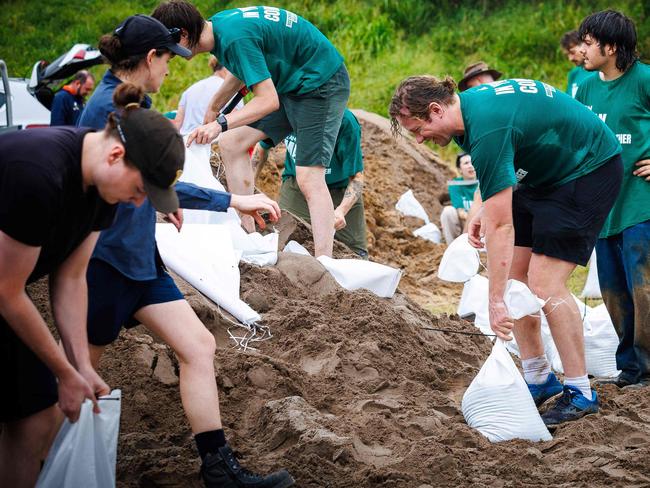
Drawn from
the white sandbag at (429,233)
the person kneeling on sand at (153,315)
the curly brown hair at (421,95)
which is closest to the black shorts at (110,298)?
the person kneeling on sand at (153,315)

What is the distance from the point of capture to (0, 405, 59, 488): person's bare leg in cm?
298

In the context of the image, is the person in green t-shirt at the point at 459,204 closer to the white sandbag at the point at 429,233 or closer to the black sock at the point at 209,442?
the white sandbag at the point at 429,233

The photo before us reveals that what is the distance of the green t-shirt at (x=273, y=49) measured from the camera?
5555 millimetres

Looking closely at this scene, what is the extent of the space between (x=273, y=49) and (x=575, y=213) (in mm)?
2334

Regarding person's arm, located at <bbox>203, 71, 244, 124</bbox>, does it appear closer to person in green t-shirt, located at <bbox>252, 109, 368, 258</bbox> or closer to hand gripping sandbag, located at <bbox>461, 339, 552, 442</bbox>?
person in green t-shirt, located at <bbox>252, 109, 368, 258</bbox>

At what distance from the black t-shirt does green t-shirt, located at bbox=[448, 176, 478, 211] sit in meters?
7.51

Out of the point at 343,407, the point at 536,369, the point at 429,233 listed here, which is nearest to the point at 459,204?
the point at 429,233

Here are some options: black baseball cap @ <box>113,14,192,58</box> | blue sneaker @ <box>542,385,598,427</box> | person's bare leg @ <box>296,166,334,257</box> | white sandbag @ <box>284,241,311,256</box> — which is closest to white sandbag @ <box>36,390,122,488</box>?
black baseball cap @ <box>113,14,192,58</box>

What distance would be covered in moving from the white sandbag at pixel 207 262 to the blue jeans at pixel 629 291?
2.12m

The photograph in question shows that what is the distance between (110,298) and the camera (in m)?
3.34

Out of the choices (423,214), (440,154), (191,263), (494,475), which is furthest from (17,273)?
(440,154)

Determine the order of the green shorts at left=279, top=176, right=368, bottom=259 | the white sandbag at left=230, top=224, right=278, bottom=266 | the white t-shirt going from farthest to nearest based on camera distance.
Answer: the white t-shirt < the green shorts at left=279, top=176, right=368, bottom=259 < the white sandbag at left=230, top=224, right=278, bottom=266

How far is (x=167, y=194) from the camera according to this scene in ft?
9.00

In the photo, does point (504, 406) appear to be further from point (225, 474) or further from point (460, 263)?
point (225, 474)
